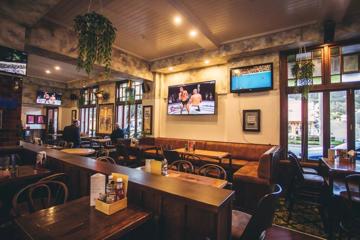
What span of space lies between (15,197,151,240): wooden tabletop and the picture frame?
5.50m

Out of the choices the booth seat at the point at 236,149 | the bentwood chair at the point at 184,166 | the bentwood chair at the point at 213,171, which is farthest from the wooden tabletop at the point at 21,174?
the booth seat at the point at 236,149

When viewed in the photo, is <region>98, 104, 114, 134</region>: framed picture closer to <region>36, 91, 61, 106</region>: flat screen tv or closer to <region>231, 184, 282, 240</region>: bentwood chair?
<region>36, 91, 61, 106</region>: flat screen tv

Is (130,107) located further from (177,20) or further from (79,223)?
(79,223)

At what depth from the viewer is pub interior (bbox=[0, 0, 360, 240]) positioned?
143 centimetres

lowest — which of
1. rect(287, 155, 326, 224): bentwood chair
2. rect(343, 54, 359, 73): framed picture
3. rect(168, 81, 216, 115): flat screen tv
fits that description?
rect(287, 155, 326, 224): bentwood chair

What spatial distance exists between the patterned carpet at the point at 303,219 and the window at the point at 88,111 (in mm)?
8731

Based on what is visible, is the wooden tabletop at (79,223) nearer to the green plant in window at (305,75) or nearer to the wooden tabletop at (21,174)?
the wooden tabletop at (21,174)

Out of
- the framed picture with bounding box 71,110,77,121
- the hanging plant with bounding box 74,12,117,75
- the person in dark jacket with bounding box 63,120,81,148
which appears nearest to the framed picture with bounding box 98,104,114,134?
the framed picture with bounding box 71,110,77,121

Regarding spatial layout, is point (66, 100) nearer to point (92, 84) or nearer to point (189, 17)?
point (92, 84)

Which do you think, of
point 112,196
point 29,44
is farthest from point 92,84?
point 112,196

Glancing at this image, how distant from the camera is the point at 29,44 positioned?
3.79 meters

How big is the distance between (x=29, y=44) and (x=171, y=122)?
4.32 metres

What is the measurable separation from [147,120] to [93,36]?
4891 mm

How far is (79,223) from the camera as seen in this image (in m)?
1.25
